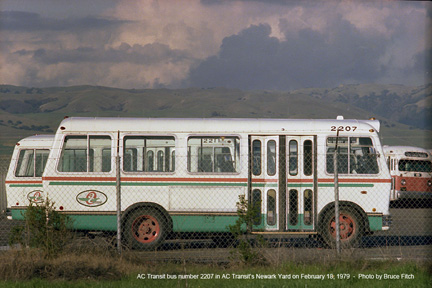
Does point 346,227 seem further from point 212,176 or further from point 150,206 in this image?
point 150,206

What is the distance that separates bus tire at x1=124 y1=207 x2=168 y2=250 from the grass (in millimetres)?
3413

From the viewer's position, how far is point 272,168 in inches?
583

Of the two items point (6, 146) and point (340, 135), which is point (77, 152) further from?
point (6, 146)

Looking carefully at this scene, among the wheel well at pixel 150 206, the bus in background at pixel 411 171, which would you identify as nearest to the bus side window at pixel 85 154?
the wheel well at pixel 150 206

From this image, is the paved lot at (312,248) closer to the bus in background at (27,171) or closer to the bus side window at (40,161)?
the bus in background at (27,171)

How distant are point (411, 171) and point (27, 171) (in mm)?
18779

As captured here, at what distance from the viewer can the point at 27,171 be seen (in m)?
18.5

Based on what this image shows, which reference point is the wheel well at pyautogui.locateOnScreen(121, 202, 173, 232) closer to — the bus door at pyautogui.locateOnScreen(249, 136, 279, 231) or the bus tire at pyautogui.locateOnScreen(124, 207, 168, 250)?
the bus tire at pyautogui.locateOnScreen(124, 207, 168, 250)

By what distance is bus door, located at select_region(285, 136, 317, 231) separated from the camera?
48.4 feet

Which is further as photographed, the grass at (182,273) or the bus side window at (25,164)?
the bus side window at (25,164)

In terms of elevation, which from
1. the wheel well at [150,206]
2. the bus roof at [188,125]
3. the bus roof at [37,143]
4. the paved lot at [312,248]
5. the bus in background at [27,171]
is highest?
the bus roof at [188,125]

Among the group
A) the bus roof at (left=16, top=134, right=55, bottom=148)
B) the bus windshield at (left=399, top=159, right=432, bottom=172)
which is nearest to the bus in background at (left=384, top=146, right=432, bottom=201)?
the bus windshield at (left=399, top=159, right=432, bottom=172)

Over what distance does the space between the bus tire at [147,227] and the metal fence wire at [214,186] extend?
0.02 m

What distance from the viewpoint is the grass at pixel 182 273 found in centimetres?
962
